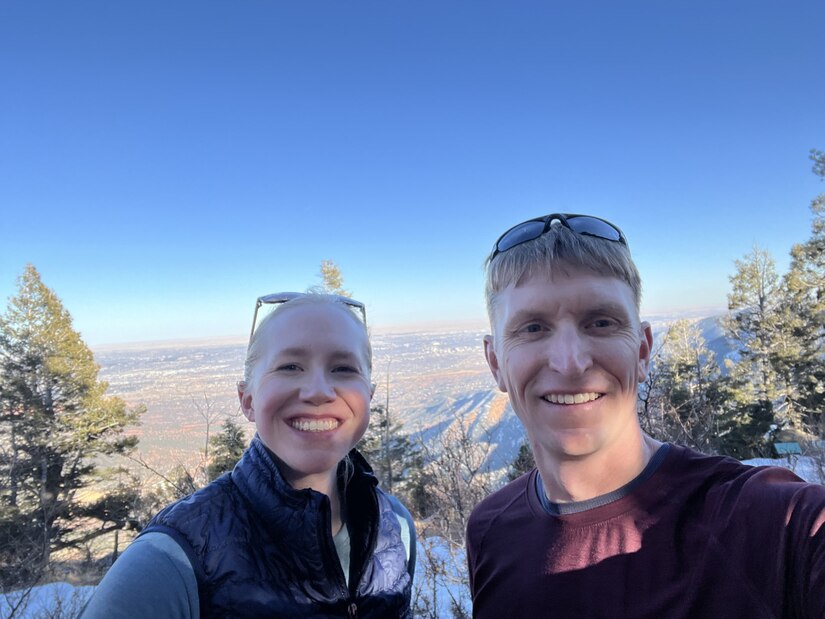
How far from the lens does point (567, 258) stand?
5.69ft

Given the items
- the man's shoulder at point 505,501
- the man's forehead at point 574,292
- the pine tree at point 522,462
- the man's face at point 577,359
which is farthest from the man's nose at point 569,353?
the pine tree at point 522,462

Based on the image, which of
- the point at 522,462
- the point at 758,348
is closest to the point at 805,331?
the point at 758,348

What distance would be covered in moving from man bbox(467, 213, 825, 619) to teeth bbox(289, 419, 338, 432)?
800mm

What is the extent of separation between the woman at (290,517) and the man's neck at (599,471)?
0.89m

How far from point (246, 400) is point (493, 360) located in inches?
47.4

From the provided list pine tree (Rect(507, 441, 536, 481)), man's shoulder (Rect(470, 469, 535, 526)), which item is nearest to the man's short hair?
man's shoulder (Rect(470, 469, 535, 526))

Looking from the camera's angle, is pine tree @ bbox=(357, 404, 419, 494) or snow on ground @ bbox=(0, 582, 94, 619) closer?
Result: snow on ground @ bbox=(0, 582, 94, 619)

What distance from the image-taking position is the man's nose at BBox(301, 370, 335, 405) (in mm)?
1882

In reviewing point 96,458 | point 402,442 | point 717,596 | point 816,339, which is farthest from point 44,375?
point 816,339

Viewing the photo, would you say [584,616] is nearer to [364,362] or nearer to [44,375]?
[364,362]

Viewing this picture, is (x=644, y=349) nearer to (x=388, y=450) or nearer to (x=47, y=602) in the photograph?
(x=47, y=602)

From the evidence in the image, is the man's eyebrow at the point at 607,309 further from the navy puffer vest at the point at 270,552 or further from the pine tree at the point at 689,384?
the pine tree at the point at 689,384

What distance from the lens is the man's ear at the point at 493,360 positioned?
79.7 inches

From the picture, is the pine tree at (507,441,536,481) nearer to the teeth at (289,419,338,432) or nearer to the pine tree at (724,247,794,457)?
the teeth at (289,419,338,432)
